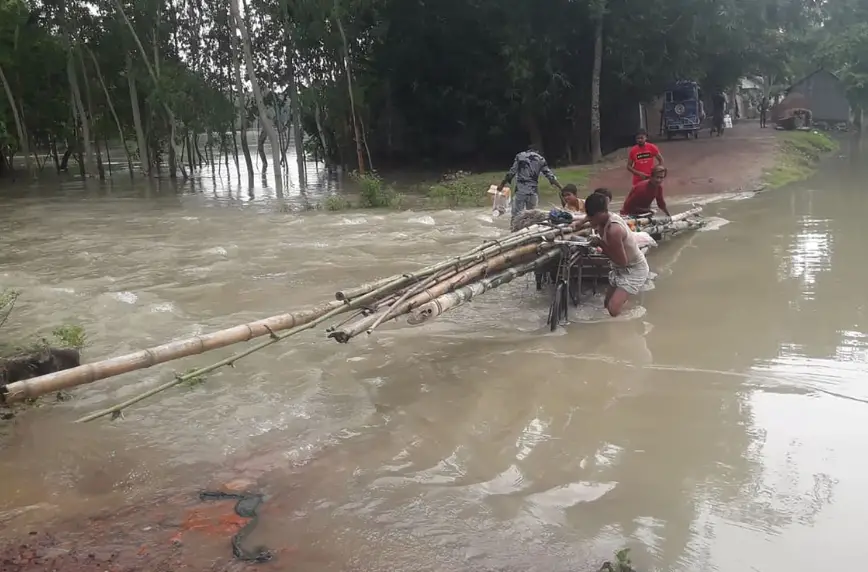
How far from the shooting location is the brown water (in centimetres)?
391

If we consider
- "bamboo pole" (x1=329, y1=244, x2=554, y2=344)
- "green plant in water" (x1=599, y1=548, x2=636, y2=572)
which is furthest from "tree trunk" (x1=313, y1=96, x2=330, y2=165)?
"green plant in water" (x1=599, y1=548, x2=636, y2=572)

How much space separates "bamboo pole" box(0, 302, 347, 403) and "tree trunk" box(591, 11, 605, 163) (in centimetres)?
1785

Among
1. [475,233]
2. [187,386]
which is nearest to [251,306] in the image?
[187,386]

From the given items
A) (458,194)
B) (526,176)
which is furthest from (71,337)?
(458,194)

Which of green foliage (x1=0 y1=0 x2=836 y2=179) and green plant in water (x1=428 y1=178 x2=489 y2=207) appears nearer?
green plant in water (x1=428 y1=178 x2=489 y2=207)

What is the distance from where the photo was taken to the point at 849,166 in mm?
22578

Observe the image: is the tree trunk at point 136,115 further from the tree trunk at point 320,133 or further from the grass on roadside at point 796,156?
the grass on roadside at point 796,156

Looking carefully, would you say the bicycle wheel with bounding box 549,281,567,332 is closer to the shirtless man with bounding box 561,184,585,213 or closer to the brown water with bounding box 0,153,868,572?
the brown water with bounding box 0,153,868,572

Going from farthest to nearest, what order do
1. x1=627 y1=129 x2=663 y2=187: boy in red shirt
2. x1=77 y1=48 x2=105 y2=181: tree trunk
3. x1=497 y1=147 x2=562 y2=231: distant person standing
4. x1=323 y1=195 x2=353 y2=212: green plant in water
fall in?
x1=77 y1=48 x2=105 y2=181: tree trunk → x1=323 y1=195 x2=353 y2=212: green plant in water → x1=627 y1=129 x2=663 y2=187: boy in red shirt → x1=497 y1=147 x2=562 y2=231: distant person standing

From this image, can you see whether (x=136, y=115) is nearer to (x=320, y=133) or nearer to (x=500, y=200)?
(x=320, y=133)

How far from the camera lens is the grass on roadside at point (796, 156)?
19.2m

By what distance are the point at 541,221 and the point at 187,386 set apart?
4.00 m

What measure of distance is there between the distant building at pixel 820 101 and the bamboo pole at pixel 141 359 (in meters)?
42.0

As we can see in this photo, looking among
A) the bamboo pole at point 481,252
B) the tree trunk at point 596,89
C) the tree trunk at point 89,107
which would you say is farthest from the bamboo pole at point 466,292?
the tree trunk at point 89,107
